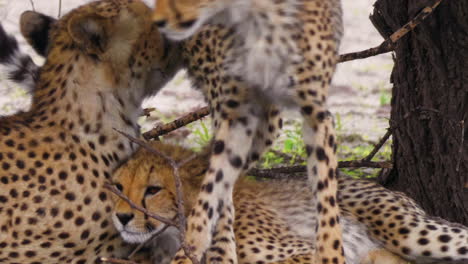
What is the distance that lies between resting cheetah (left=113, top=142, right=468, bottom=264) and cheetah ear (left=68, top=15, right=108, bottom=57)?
0.44m

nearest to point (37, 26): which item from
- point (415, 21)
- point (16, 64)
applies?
point (16, 64)

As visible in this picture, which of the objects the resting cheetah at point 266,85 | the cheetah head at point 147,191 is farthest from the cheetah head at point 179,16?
the cheetah head at point 147,191

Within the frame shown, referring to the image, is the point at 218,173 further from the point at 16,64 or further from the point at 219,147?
the point at 16,64

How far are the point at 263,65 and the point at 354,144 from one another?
2.44 meters

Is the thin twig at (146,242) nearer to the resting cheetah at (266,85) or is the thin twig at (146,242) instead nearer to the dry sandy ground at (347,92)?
the resting cheetah at (266,85)

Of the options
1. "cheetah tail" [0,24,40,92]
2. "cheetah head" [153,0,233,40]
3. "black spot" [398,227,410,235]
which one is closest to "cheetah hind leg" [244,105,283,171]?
"black spot" [398,227,410,235]

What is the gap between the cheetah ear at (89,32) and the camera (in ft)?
10.5

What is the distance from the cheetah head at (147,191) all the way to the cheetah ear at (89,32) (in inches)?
17.3

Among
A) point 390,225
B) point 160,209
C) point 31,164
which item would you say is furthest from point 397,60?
point 31,164

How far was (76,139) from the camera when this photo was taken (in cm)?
338

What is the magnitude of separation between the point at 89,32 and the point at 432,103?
141 cm

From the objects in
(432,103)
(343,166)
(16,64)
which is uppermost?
(16,64)

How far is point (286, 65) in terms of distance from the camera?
111 inches

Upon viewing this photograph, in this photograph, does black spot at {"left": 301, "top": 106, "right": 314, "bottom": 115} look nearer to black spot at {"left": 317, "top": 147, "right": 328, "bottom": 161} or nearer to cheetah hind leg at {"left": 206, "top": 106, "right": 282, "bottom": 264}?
black spot at {"left": 317, "top": 147, "right": 328, "bottom": 161}
